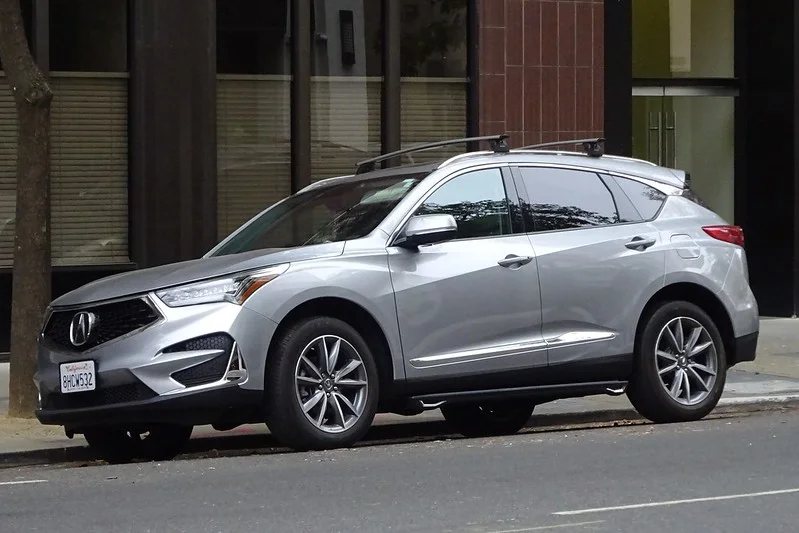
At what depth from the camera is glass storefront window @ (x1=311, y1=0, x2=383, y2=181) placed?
16.9 m

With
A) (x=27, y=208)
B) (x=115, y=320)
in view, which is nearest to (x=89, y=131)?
(x=27, y=208)

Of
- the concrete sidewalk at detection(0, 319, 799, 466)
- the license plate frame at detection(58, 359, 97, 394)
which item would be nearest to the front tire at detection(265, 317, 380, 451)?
the license plate frame at detection(58, 359, 97, 394)

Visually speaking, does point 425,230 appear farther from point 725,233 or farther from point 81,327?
point 725,233

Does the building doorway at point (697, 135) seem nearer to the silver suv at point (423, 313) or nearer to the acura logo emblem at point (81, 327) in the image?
the silver suv at point (423, 313)

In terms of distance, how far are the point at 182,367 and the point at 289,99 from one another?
8.38m

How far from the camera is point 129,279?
9.33 m

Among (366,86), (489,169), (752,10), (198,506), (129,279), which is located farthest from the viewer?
(752,10)

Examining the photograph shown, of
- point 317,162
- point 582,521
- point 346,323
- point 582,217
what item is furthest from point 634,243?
point 317,162

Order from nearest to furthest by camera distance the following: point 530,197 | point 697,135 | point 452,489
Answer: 1. point 452,489
2. point 530,197
3. point 697,135

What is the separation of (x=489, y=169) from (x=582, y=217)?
0.73 m

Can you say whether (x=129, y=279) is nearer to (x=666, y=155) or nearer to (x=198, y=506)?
(x=198, y=506)

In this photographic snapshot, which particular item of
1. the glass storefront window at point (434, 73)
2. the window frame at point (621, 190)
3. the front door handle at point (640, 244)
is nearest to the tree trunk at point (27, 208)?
the window frame at point (621, 190)

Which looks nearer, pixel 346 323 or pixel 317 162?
pixel 346 323

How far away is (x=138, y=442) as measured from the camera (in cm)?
995
